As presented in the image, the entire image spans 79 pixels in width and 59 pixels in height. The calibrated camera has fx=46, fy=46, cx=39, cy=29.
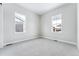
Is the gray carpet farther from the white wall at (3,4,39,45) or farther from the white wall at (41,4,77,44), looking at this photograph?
the white wall at (41,4,77,44)

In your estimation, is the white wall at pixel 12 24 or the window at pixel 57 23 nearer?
the white wall at pixel 12 24

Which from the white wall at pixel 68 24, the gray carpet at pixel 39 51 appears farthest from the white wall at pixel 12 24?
the white wall at pixel 68 24

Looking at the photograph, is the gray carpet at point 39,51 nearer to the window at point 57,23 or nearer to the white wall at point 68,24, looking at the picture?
the white wall at point 68,24

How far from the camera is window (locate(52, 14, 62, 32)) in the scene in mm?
3435

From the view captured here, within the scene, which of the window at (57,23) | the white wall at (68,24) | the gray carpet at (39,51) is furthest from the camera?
the window at (57,23)

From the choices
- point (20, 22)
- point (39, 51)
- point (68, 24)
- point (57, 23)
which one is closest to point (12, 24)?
point (20, 22)

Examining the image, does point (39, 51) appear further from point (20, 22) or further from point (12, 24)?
point (20, 22)

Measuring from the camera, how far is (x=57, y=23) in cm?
360

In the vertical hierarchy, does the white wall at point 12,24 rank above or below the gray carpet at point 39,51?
above

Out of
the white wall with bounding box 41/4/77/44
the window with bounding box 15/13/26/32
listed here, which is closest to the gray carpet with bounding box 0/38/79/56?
the white wall with bounding box 41/4/77/44

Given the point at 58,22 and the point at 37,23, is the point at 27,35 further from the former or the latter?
the point at 58,22

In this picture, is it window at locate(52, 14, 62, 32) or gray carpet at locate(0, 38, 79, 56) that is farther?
window at locate(52, 14, 62, 32)

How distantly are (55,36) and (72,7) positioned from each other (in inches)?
85.9

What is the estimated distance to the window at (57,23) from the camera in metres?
3.43
